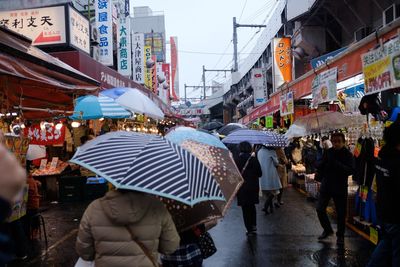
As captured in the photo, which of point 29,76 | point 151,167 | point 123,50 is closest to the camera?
point 151,167

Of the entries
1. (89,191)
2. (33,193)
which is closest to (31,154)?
(33,193)

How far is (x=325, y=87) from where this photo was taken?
28.0 feet

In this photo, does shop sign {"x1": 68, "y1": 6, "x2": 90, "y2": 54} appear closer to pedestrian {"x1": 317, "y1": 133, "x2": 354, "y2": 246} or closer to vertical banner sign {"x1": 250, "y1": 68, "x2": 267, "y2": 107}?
pedestrian {"x1": 317, "y1": 133, "x2": 354, "y2": 246}

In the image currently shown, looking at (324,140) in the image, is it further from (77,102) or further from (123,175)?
(123,175)

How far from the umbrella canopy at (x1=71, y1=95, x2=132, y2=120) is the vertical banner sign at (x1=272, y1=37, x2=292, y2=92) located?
1268 centimetres

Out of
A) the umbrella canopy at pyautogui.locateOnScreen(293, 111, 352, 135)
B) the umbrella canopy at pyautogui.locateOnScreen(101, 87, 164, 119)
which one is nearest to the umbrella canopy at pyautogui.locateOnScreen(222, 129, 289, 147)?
the umbrella canopy at pyautogui.locateOnScreen(293, 111, 352, 135)

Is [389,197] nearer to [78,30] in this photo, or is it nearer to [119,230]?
[119,230]

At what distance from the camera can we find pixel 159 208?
10.8ft

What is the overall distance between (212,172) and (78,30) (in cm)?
1057

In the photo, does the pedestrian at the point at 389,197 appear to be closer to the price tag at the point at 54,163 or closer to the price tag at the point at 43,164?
the price tag at the point at 54,163

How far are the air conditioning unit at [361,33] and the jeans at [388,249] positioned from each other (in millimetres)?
9290

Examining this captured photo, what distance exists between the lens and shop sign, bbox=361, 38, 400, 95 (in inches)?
202

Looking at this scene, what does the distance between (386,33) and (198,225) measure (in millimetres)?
3969

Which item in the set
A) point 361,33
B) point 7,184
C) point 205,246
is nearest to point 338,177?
point 205,246
